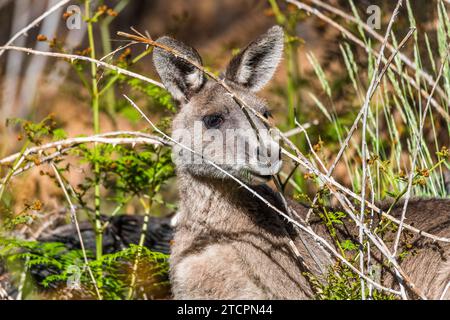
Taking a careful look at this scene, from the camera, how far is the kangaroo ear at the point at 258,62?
5.38m

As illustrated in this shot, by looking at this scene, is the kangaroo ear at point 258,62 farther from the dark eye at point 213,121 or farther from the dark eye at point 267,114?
Answer: the dark eye at point 213,121

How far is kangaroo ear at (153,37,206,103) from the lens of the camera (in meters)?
5.16

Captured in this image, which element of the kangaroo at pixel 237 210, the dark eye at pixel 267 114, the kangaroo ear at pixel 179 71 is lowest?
the kangaroo at pixel 237 210

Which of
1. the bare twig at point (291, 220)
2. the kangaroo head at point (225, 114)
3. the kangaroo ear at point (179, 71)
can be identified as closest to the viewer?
the bare twig at point (291, 220)

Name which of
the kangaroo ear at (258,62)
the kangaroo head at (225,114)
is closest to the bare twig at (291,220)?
the kangaroo head at (225,114)

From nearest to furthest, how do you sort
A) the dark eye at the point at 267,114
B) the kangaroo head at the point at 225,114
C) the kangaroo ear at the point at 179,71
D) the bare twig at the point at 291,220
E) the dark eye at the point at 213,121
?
1. the bare twig at the point at 291,220
2. the kangaroo head at the point at 225,114
3. the kangaroo ear at the point at 179,71
4. the dark eye at the point at 213,121
5. the dark eye at the point at 267,114

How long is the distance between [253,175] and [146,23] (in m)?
9.51

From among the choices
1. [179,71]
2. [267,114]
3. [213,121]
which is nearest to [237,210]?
[213,121]

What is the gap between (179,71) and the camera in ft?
17.9

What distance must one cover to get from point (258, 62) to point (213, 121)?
577mm

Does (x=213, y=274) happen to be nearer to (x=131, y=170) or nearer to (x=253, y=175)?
(x=253, y=175)

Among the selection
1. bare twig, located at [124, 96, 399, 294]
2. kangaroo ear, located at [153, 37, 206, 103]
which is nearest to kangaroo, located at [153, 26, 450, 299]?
kangaroo ear, located at [153, 37, 206, 103]

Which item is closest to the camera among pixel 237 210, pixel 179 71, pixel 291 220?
pixel 291 220

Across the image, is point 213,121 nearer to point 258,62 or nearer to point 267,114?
point 267,114
